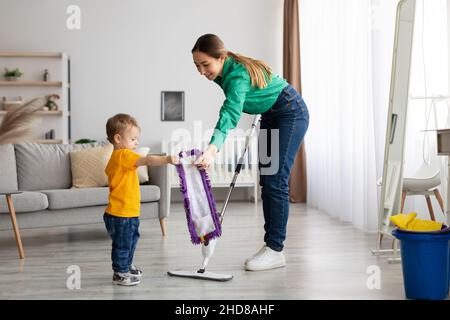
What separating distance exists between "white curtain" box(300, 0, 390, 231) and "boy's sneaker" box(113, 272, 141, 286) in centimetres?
214

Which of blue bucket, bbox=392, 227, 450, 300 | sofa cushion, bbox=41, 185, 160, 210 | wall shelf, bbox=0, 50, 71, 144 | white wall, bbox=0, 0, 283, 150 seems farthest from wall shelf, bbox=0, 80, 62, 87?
blue bucket, bbox=392, 227, 450, 300

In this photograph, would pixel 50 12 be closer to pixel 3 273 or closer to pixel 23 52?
pixel 23 52

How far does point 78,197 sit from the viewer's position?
381 cm

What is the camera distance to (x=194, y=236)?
2.58 m

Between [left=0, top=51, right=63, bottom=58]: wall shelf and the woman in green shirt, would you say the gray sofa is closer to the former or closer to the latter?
the woman in green shirt

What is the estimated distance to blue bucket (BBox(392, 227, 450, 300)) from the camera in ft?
7.26

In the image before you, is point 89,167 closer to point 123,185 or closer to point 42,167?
point 42,167

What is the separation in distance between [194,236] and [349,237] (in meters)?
1.69

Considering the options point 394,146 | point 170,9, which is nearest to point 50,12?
point 170,9

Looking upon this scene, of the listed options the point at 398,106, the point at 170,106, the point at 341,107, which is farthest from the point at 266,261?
the point at 170,106

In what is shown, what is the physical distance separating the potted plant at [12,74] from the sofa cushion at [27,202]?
10.5 feet

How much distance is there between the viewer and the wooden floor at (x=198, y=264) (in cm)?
241

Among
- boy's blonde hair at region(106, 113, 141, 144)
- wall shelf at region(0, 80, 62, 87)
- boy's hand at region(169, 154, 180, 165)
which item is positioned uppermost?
wall shelf at region(0, 80, 62, 87)

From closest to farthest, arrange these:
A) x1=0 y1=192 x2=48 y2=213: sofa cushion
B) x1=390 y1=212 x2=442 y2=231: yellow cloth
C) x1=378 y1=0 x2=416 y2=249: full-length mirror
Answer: x1=390 y1=212 x2=442 y2=231: yellow cloth → x1=378 y1=0 x2=416 y2=249: full-length mirror → x1=0 y1=192 x2=48 y2=213: sofa cushion
